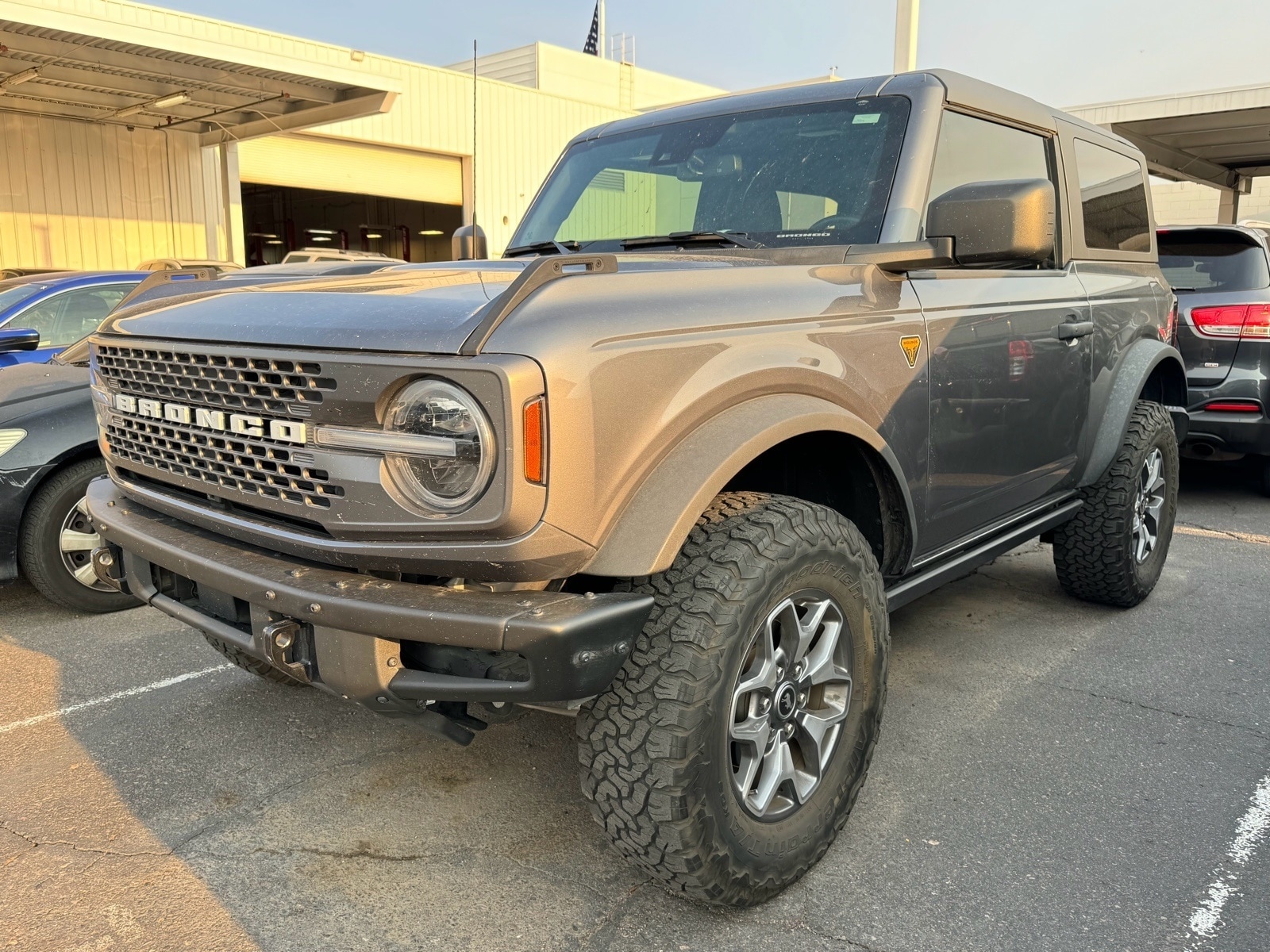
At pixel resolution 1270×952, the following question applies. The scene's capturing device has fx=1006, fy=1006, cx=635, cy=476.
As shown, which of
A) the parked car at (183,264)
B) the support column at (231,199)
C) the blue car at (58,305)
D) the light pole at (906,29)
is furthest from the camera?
the support column at (231,199)

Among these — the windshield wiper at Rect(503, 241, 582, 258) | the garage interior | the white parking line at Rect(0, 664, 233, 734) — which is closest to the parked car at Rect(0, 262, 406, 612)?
the white parking line at Rect(0, 664, 233, 734)

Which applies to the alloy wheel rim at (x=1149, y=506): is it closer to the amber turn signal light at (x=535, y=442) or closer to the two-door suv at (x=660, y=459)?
the two-door suv at (x=660, y=459)

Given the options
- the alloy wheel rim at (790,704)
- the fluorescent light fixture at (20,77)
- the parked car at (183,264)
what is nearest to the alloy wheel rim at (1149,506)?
the alloy wheel rim at (790,704)

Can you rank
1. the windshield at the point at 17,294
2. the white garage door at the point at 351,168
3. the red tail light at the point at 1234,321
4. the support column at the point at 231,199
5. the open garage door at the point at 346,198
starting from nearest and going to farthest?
the windshield at the point at 17,294, the red tail light at the point at 1234,321, the support column at the point at 231,199, the white garage door at the point at 351,168, the open garage door at the point at 346,198

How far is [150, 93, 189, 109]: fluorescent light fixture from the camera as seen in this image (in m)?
13.2

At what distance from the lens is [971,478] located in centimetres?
317

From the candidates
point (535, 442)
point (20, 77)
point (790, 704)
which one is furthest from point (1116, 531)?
point (20, 77)

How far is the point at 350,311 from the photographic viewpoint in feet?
6.95

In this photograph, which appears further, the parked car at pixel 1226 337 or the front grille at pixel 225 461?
the parked car at pixel 1226 337

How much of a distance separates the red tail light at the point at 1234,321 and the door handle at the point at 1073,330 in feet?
11.4

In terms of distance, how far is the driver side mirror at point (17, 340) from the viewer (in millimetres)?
5090

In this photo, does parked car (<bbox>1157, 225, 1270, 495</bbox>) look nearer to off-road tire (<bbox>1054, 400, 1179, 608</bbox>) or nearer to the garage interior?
off-road tire (<bbox>1054, 400, 1179, 608</bbox>)

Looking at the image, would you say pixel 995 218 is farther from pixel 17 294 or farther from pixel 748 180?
pixel 17 294

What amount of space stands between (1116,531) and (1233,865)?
1911 millimetres
